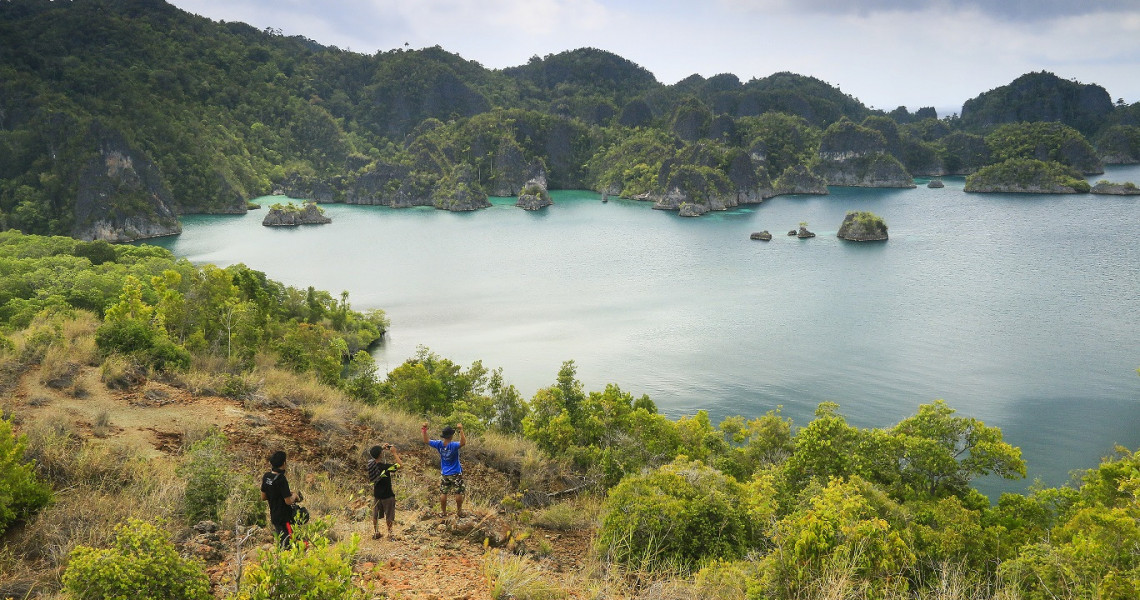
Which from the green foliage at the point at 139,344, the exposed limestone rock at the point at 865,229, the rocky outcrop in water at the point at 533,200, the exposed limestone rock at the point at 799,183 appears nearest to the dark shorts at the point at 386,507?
the green foliage at the point at 139,344

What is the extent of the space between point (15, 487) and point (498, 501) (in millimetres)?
6361

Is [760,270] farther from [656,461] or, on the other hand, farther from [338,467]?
[338,467]

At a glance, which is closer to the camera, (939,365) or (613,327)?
(939,365)

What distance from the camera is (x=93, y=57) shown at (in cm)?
10619

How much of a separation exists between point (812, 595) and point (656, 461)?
9267 millimetres

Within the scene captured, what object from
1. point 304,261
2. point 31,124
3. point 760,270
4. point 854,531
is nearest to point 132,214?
point 31,124

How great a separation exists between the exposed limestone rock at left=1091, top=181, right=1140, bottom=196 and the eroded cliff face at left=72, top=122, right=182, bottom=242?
129975 mm

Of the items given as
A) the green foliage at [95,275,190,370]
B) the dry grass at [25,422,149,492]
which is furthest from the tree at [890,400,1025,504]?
the green foliage at [95,275,190,370]

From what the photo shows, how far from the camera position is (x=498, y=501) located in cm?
1073

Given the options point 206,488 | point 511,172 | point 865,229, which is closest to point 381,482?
point 206,488

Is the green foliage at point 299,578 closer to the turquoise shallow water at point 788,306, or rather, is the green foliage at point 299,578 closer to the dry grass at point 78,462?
the dry grass at point 78,462

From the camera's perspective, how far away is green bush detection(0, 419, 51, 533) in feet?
21.1

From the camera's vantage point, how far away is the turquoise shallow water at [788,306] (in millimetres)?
26766

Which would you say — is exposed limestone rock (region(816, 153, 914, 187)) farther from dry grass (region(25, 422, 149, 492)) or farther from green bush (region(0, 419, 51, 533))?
green bush (region(0, 419, 51, 533))
